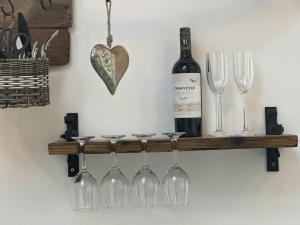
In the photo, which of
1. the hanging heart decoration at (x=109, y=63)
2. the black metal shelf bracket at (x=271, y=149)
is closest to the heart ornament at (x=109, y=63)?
the hanging heart decoration at (x=109, y=63)

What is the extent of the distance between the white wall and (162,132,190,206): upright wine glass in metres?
0.15

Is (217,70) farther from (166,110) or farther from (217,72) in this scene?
(166,110)

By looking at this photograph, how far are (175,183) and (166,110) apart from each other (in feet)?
0.84

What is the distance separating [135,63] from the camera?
1543 mm

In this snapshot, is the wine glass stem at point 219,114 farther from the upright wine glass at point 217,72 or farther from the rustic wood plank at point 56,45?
the rustic wood plank at point 56,45

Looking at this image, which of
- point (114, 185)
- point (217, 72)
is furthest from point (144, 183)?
point (217, 72)

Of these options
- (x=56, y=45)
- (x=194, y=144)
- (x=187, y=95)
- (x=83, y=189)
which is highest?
(x=56, y=45)

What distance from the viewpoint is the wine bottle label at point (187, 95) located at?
1.40 metres

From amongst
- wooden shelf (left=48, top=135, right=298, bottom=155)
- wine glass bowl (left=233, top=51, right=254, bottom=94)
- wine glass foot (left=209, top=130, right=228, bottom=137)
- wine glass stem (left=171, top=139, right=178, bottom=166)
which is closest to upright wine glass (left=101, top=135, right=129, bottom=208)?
wooden shelf (left=48, top=135, right=298, bottom=155)

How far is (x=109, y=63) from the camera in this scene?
1320mm

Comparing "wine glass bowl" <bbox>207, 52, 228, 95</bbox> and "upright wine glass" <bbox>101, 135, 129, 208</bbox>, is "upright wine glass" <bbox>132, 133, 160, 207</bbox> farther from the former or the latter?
"wine glass bowl" <bbox>207, 52, 228, 95</bbox>

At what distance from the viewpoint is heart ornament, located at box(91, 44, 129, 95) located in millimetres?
1307

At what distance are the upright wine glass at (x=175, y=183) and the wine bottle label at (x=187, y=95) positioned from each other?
66 mm

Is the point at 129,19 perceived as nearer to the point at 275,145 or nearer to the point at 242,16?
the point at 242,16
